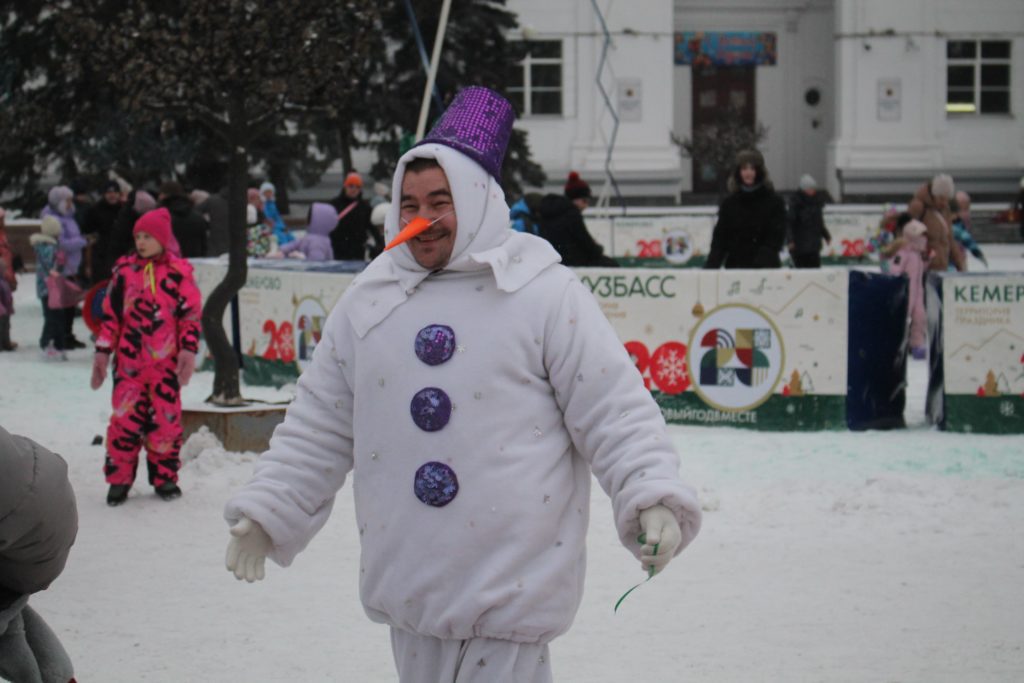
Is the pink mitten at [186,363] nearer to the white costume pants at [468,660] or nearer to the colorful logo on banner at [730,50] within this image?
the white costume pants at [468,660]

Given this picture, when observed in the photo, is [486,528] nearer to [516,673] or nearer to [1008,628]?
[516,673]

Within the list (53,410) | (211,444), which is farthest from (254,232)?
(211,444)

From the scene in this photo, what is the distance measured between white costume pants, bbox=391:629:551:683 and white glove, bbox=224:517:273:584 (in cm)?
34

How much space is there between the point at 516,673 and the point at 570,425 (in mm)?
536

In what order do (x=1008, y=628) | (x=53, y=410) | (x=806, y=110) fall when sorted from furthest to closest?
(x=806, y=110), (x=53, y=410), (x=1008, y=628)

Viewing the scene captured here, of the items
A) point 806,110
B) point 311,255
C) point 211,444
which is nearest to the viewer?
point 211,444

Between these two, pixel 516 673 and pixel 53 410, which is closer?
pixel 516 673

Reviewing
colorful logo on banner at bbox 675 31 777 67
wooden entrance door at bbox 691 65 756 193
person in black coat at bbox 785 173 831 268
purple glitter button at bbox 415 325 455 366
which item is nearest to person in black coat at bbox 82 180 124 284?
person in black coat at bbox 785 173 831 268

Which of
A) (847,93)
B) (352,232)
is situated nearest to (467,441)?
(352,232)

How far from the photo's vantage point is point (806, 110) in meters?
42.4

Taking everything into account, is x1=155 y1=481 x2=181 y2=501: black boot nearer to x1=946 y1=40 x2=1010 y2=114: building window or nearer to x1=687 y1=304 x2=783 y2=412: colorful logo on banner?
x1=687 y1=304 x2=783 y2=412: colorful logo on banner

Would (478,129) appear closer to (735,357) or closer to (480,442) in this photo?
(480,442)

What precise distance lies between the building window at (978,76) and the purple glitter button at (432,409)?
3933cm

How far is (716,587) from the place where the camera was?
644cm
